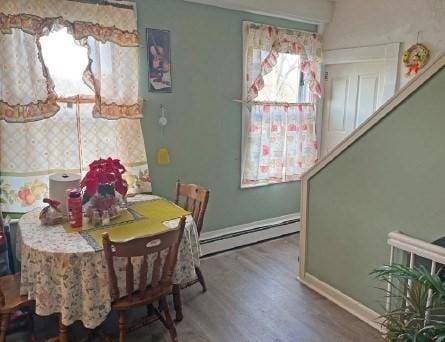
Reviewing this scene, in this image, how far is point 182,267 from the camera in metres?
2.22

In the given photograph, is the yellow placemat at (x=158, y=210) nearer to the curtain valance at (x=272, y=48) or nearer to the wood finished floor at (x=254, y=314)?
the wood finished floor at (x=254, y=314)

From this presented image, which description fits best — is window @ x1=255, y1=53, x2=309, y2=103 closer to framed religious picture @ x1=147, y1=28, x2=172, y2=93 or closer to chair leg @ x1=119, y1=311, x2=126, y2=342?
framed religious picture @ x1=147, y1=28, x2=172, y2=93

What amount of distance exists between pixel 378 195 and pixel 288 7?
2.23 metres

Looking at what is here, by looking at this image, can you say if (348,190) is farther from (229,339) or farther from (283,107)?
(283,107)

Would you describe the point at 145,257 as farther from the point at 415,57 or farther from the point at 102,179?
the point at 415,57

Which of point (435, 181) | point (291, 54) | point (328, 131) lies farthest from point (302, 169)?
point (435, 181)

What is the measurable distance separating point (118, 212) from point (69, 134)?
0.79m

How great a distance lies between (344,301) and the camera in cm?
257

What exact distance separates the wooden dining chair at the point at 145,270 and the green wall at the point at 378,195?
1.25m

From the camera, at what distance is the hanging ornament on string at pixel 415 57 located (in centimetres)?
313

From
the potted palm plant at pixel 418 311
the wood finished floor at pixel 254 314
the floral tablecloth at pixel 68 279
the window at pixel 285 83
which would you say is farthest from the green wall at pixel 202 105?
the potted palm plant at pixel 418 311

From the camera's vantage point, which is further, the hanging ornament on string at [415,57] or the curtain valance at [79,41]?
the hanging ornament on string at [415,57]

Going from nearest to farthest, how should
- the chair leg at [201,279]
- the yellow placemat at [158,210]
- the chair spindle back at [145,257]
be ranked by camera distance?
the chair spindle back at [145,257]
the yellow placemat at [158,210]
the chair leg at [201,279]

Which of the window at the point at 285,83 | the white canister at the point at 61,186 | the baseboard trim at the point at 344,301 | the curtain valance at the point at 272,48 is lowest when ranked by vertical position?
the baseboard trim at the point at 344,301
